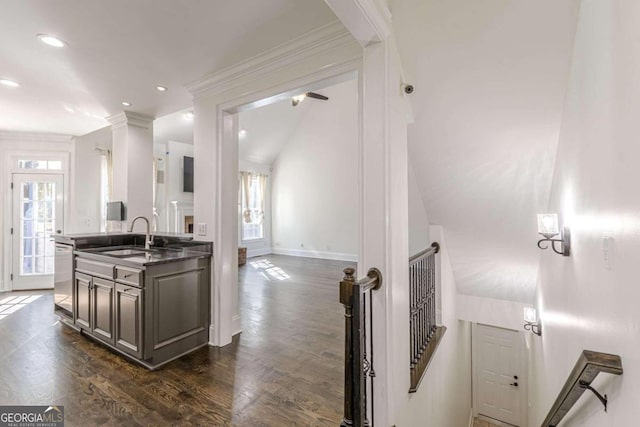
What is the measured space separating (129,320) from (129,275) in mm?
400

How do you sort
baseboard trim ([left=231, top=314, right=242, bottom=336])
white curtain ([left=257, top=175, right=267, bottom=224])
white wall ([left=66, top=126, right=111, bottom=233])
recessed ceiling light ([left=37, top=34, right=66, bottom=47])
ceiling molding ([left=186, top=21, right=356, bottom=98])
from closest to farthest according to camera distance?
ceiling molding ([left=186, top=21, right=356, bottom=98]) → recessed ceiling light ([left=37, top=34, right=66, bottom=47]) → baseboard trim ([left=231, top=314, right=242, bottom=336]) → white wall ([left=66, top=126, right=111, bottom=233]) → white curtain ([left=257, top=175, right=267, bottom=224])

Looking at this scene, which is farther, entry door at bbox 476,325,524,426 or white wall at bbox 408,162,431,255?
entry door at bbox 476,325,524,426

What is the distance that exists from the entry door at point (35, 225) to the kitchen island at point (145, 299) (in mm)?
2835

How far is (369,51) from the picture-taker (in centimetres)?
173

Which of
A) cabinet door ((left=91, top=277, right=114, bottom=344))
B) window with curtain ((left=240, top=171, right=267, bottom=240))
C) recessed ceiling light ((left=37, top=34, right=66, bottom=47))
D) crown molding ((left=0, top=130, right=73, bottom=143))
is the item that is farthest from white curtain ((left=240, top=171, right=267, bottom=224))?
recessed ceiling light ((left=37, top=34, right=66, bottom=47))

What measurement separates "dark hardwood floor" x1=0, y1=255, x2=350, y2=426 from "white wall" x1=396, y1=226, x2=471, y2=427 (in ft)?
2.09

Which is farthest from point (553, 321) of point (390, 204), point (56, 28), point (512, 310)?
point (56, 28)

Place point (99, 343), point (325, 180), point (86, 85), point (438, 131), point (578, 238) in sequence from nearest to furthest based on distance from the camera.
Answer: point (578, 238), point (438, 131), point (99, 343), point (86, 85), point (325, 180)

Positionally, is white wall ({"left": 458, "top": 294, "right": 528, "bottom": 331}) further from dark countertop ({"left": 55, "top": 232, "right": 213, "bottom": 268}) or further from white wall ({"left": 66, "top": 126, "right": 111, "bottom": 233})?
white wall ({"left": 66, "top": 126, "right": 111, "bottom": 233})

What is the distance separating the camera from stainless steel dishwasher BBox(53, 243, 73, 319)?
10.9 ft

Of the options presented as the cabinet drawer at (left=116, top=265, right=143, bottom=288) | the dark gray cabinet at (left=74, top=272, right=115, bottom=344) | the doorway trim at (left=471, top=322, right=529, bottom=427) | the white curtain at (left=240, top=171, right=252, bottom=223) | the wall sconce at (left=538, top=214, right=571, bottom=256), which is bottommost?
the doorway trim at (left=471, top=322, right=529, bottom=427)

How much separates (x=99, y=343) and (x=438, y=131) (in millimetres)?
3927

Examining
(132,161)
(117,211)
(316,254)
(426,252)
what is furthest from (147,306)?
(316,254)

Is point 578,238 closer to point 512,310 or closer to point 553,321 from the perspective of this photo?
point 553,321
